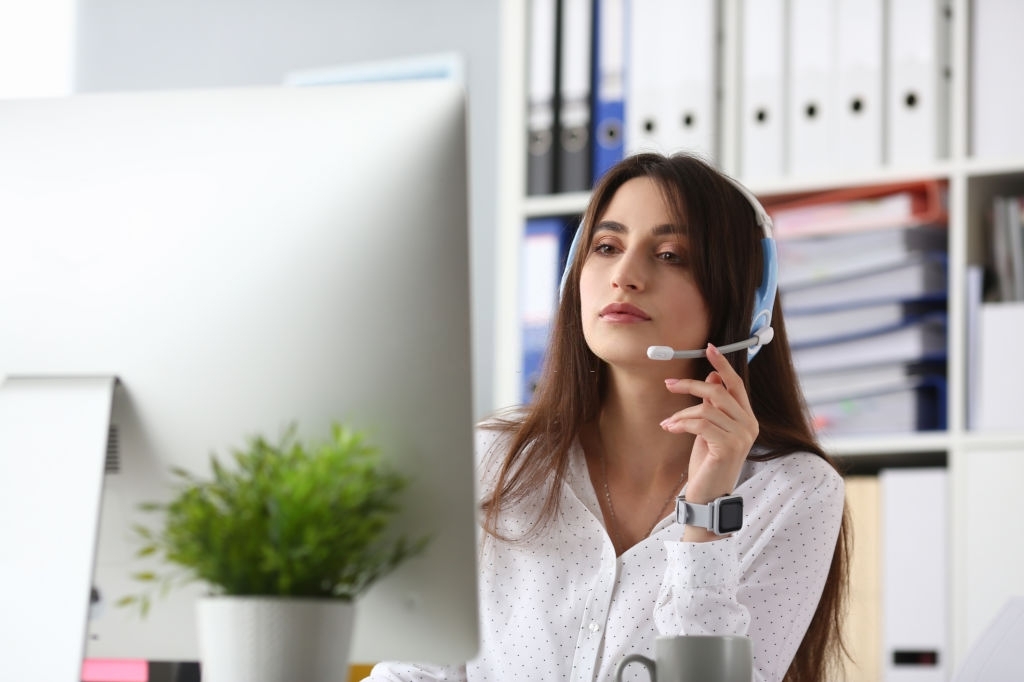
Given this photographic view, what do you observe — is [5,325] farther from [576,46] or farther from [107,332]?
[576,46]

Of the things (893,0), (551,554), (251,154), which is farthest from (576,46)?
(251,154)

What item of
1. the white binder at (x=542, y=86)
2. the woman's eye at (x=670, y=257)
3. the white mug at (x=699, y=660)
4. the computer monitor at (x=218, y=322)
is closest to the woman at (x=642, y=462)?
the woman's eye at (x=670, y=257)

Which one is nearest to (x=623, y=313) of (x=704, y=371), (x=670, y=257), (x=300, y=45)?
(x=670, y=257)

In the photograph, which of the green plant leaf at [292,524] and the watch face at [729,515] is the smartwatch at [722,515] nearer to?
the watch face at [729,515]

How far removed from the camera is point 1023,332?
7.07 feet

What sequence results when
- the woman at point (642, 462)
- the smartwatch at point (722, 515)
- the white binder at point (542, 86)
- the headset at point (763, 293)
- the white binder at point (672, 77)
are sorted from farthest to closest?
the white binder at point (542, 86)
the white binder at point (672, 77)
the headset at point (763, 293)
the woman at point (642, 462)
the smartwatch at point (722, 515)

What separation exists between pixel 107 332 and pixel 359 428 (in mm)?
203

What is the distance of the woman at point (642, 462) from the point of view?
4.73 ft

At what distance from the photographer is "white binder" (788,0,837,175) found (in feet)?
7.56

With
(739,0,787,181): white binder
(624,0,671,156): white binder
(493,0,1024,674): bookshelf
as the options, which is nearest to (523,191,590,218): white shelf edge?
(493,0,1024,674): bookshelf

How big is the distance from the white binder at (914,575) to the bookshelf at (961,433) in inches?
0.7

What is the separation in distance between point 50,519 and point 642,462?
0.91 meters

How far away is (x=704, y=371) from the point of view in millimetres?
1705

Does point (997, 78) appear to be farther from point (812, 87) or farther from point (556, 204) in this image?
point (556, 204)
